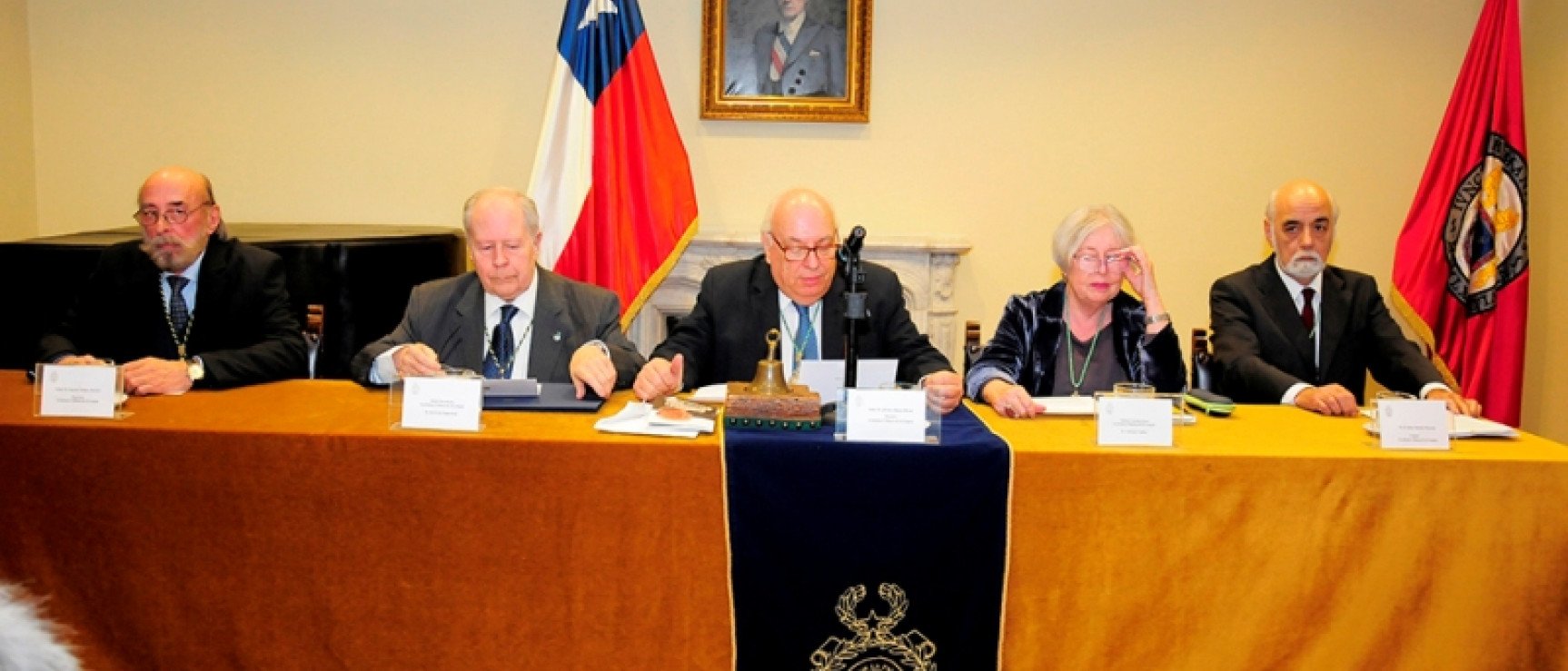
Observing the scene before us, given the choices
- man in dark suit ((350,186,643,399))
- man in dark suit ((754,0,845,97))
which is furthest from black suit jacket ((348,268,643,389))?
man in dark suit ((754,0,845,97))

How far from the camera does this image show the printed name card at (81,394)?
2.63 meters

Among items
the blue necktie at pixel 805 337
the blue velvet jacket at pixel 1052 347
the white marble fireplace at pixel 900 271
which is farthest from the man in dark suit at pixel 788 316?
the white marble fireplace at pixel 900 271

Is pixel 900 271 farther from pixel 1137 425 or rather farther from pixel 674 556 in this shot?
pixel 674 556

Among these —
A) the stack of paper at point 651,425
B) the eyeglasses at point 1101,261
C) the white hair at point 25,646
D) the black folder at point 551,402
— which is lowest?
the stack of paper at point 651,425

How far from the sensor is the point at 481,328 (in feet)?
11.1

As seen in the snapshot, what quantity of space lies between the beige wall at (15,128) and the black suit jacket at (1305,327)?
498 centimetres

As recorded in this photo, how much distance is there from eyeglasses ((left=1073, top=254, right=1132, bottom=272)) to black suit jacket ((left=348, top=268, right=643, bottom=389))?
1.25m

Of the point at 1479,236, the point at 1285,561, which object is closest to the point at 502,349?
the point at 1285,561

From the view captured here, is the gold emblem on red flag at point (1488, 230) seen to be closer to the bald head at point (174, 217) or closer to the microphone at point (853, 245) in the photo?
the microphone at point (853, 245)

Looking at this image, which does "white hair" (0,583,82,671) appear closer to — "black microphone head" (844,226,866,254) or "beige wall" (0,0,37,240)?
"black microphone head" (844,226,866,254)

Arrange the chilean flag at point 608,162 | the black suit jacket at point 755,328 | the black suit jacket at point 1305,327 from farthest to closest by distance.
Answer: the chilean flag at point 608,162
the black suit jacket at point 1305,327
the black suit jacket at point 755,328

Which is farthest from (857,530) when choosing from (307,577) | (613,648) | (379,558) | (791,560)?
(307,577)

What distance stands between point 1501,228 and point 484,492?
4336 millimetres

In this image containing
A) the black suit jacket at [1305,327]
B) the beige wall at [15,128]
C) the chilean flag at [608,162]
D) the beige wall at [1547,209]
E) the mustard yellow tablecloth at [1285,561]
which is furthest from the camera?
the beige wall at [15,128]
